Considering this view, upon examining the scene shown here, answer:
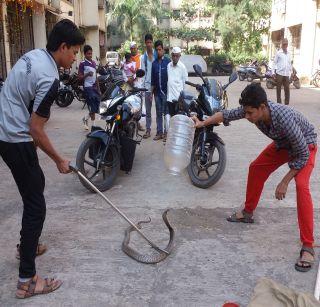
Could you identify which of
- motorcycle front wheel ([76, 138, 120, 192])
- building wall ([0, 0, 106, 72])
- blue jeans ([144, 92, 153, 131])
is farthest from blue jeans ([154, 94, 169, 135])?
building wall ([0, 0, 106, 72])

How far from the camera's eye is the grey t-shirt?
7.84ft

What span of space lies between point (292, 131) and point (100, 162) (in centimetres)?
233

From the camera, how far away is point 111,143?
4707mm

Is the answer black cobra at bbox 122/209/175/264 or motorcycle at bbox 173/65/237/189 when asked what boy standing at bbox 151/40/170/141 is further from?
black cobra at bbox 122/209/175/264

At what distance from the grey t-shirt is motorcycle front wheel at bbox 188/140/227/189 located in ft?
8.43

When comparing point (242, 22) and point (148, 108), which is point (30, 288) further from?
point (242, 22)

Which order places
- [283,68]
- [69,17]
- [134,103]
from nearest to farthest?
[134,103]
[283,68]
[69,17]

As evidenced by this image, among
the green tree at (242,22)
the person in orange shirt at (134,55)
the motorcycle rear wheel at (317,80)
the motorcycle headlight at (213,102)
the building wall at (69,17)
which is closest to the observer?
the motorcycle headlight at (213,102)

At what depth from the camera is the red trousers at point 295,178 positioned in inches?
121

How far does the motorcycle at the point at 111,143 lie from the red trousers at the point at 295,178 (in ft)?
5.58

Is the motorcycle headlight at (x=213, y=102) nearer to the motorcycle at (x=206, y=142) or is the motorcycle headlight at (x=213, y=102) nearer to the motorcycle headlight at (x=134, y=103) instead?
the motorcycle at (x=206, y=142)

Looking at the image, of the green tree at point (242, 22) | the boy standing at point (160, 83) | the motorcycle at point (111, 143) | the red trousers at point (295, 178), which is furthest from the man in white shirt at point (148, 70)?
the green tree at point (242, 22)

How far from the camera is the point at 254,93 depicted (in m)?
2.98

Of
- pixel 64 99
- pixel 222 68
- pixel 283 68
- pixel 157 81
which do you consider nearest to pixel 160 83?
pixel 157 81
